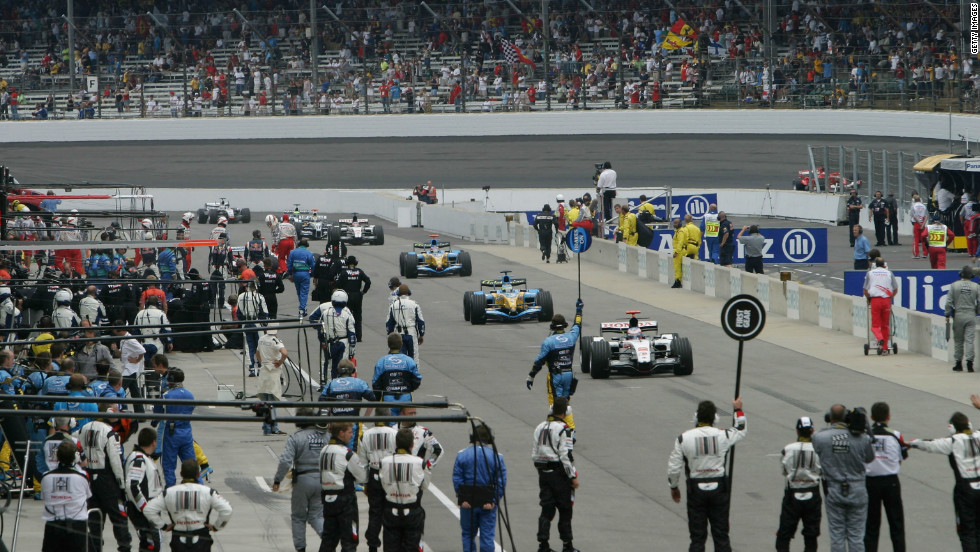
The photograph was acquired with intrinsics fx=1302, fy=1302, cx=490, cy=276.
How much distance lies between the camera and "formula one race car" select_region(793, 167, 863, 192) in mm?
39781

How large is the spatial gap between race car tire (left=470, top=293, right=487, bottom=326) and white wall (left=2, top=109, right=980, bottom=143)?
78.1 ft

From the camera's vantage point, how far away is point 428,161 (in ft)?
162

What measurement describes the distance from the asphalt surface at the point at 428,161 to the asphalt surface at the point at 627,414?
21129mm

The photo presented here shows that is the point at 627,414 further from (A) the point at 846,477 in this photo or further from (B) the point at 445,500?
(A) the point at 846,477

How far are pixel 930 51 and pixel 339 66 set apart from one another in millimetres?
22672

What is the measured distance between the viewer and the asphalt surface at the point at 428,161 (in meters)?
46.5

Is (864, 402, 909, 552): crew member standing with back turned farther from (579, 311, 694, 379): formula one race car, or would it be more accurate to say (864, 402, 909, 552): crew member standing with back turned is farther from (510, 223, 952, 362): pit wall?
(510, 223, 952, 362): pit wall

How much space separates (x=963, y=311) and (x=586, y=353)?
201 inches

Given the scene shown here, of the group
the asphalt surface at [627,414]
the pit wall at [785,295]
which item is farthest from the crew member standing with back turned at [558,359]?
the pit wall at [785,295]

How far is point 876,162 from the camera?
3903 centimetres

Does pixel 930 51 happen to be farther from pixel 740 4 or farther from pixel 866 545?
pixel 866 545

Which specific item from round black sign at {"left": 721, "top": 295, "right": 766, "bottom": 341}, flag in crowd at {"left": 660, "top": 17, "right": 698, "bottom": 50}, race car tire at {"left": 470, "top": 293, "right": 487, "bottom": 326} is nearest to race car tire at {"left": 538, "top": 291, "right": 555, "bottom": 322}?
race car tire at {"left": 470, "top": 293, "right": 487, "bottom": 326}

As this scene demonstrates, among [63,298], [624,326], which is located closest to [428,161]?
[63,298]

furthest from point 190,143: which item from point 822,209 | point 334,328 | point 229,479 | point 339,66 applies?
point 229,479
